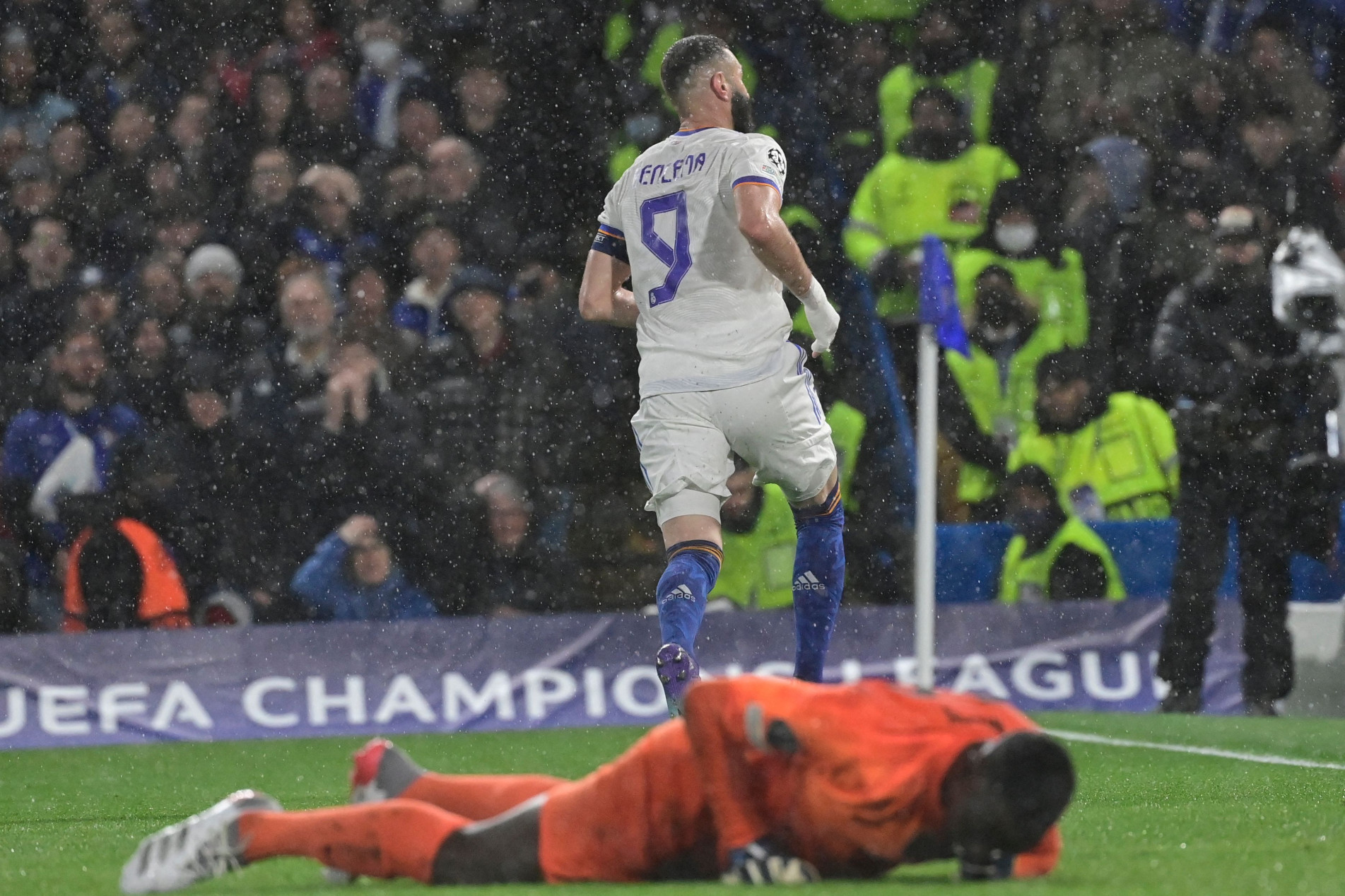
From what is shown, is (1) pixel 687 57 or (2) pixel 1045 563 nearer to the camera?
(1) pixel 687 57

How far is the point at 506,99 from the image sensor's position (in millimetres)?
11539

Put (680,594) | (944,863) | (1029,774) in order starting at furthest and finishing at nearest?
(680,594), (944,863), (1029,774)

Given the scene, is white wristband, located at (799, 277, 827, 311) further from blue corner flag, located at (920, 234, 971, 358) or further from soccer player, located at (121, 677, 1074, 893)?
soccer player, located at (121, 677, 1074, 893)

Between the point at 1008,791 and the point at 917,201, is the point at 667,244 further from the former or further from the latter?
the point at 917,201

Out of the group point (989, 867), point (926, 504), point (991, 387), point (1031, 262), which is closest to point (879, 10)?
point (1031, 262)

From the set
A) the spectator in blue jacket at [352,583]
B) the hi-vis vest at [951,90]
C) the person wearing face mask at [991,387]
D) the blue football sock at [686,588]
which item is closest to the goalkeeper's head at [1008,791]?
the blue football sock at [686,588]

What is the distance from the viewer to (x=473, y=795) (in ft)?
13.5

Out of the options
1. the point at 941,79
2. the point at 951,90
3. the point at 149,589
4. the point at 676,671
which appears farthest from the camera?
the point at 941,79

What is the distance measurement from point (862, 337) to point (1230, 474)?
225cm

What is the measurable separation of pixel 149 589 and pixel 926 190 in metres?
4.33

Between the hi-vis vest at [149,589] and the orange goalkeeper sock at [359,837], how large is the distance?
619cm

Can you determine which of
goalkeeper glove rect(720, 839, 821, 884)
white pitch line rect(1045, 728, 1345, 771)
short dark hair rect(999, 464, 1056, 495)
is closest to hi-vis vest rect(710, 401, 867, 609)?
short dark hair rect(999, 464, 1056, 495)

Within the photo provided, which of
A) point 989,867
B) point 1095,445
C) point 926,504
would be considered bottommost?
point 989,867

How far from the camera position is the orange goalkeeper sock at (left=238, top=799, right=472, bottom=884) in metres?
3.82
